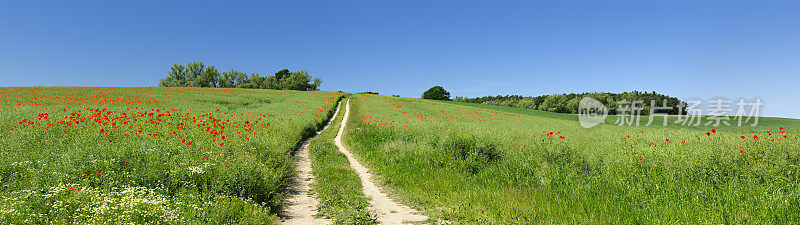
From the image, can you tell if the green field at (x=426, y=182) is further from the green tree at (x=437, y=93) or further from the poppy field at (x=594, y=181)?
the green tree at (x=437, y=93)

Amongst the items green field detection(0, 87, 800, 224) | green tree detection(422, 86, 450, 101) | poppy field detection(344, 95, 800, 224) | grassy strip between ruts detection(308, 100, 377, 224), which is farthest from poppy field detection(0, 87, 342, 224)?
green tree detection(422, 86, 450, 101)

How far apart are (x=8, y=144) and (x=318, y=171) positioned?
8.29 metres

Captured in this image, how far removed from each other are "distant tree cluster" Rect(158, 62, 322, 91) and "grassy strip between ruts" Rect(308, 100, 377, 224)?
305ft

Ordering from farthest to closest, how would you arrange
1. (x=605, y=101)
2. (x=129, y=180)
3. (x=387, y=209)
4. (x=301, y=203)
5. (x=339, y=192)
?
(x=605, y=101), (x=339, y=192), (x=301, y=203), (x=387, y=209), (x=129, y=180)

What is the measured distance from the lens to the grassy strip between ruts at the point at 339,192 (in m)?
6.29

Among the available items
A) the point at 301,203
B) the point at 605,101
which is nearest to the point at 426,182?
the point at 301,203

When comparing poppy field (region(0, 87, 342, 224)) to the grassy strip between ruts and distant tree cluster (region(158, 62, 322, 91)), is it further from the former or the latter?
distant tree cluster (region(158, 62, 322, 91))

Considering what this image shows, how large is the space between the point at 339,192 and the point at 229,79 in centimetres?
10110

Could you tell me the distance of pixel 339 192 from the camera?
7957 mm

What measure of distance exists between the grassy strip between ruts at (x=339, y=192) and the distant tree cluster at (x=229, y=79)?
9308 centimetres

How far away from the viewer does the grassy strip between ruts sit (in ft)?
20.6

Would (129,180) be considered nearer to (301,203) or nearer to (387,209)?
(301,203)

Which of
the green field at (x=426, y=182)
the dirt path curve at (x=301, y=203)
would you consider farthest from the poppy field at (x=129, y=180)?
the dirt path curve at (x=301, y=203)

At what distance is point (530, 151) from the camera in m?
10.5
